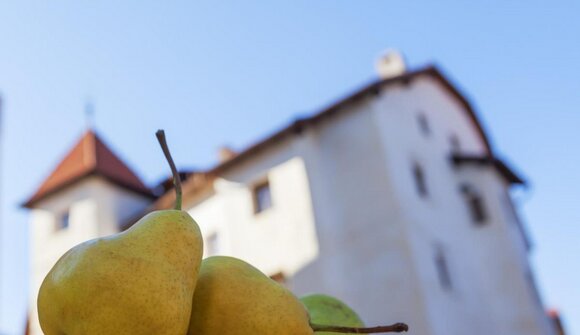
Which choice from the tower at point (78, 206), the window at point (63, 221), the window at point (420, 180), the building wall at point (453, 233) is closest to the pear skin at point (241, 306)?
the building wall at point (453, 233)

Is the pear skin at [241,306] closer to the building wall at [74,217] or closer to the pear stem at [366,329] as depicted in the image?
the pear stem at [366,329]

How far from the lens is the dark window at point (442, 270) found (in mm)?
15077

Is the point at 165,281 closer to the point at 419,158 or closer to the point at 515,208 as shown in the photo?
the point at 419,158

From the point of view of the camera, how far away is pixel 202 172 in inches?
709

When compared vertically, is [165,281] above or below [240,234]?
below

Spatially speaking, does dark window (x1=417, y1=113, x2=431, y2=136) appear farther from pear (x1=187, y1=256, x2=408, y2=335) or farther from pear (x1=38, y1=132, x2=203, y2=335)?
pear (x1=38, y1=132, x2=203, y2=335)

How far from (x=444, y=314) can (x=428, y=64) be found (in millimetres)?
7587

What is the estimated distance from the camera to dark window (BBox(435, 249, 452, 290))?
15077mm

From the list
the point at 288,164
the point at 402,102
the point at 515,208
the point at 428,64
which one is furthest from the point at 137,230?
the point at 515,208

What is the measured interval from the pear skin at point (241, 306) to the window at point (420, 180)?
1501cm

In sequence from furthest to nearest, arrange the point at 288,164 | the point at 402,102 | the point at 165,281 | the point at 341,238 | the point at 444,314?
the point at 402,102, the point at 288,164, the point at 341,238, the point at 444,314, the point at 165,281

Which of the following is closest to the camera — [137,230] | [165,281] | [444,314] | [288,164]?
[165,281]

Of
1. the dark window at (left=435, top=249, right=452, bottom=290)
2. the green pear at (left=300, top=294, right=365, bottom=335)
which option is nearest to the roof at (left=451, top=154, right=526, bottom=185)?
the dark window at (left=435, top=249, right=452, bottom=290)

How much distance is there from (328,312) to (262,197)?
15.1 meters
